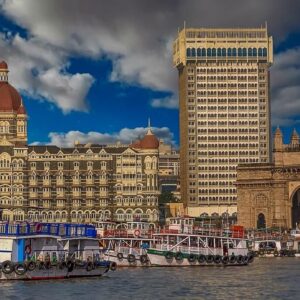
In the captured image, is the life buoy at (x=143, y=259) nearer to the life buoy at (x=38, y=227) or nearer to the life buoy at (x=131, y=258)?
the life buoy at (x=131, y=258)

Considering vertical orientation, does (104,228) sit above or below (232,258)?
above

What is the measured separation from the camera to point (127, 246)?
12219 centimetres

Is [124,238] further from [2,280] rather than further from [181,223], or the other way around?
[2,280]

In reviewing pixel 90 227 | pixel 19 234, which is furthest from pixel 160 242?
pixel 19 234

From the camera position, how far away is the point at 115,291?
3349 inches

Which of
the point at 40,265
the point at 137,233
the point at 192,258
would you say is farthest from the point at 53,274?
the point at 137,233

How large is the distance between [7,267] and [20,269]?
1193 mm

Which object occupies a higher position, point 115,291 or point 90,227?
point 90,227

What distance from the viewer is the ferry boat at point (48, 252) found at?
89562mm

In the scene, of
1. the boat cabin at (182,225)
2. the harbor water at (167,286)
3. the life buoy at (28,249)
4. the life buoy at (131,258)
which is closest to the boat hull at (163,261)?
the life buoy at (131,258)

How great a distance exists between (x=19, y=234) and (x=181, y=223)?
38723 millimetres

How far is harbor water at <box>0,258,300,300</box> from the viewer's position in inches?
3199

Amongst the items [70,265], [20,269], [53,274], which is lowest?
[53,274]

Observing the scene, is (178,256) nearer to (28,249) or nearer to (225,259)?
(225,259)
